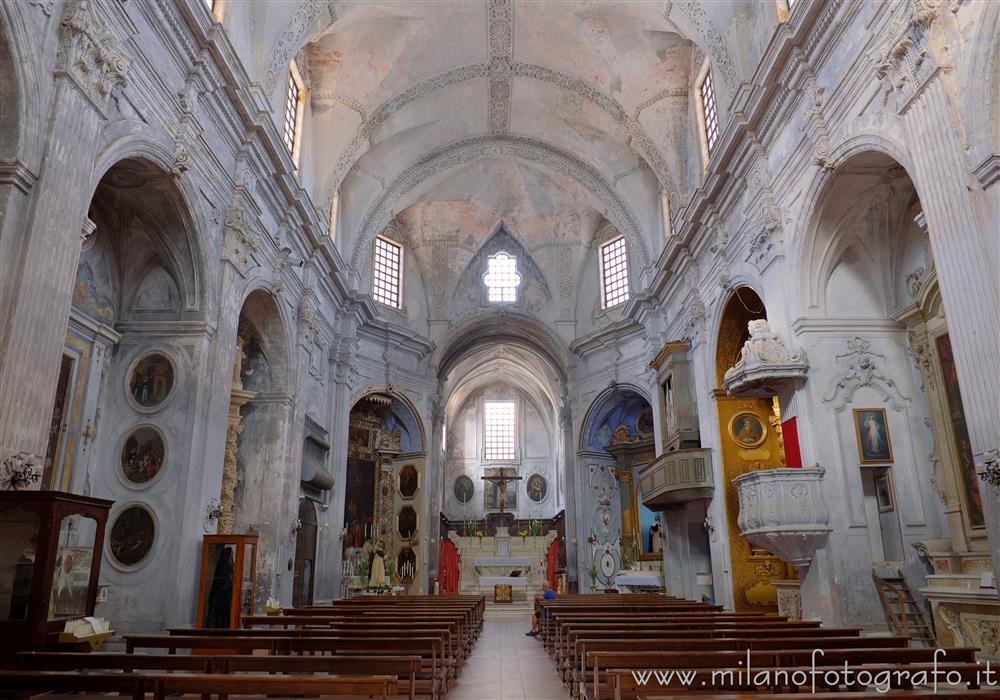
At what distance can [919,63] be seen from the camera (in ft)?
25.6

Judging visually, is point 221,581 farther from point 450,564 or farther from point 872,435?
A: point 450,564

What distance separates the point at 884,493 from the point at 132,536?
10914 millimetres

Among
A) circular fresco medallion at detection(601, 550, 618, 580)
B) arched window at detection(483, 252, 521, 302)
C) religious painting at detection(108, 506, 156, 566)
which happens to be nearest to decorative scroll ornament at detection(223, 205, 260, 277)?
religious painting at detection(108, 506, 156, 566)

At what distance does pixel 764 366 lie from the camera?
430 inches

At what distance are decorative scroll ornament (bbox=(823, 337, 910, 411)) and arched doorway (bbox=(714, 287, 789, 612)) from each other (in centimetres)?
353

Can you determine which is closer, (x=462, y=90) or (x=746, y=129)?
(x=746, y=129)

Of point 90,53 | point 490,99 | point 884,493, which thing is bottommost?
point 884,493

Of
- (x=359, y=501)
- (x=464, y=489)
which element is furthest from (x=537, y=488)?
(x=359, y=501)

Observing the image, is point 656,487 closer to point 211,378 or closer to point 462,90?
point 211,378

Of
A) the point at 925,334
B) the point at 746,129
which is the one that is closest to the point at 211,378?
the point at 746,129

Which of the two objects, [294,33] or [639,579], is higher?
[294,33]

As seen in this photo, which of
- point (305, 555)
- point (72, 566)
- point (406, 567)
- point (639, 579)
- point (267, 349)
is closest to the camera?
point (72, 566)

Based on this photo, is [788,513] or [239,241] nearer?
[788,513]

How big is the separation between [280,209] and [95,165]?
6.93 meters
